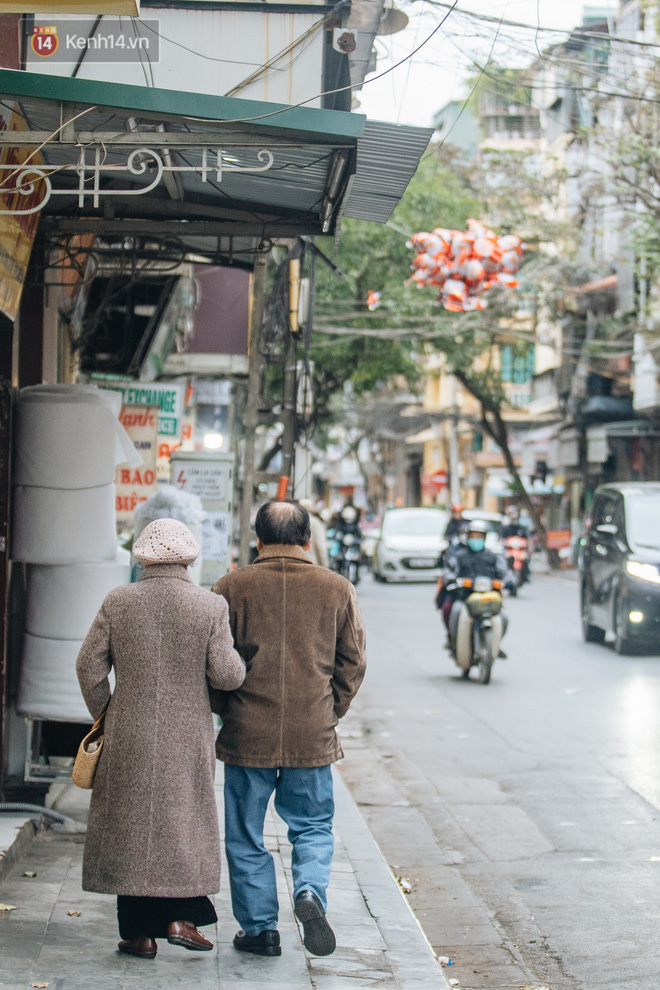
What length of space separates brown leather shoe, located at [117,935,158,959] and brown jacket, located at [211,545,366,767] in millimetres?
694

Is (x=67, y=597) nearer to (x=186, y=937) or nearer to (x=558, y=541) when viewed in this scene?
(x=186, y=937)

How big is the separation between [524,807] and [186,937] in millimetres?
3712

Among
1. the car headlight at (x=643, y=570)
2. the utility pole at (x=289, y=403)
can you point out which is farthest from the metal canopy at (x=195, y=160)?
the car headlight at (x=643, y=570)

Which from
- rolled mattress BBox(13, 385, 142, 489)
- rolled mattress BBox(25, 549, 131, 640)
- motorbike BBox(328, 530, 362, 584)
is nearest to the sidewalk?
rolled mattress BBox(25, 549, 131, 640)

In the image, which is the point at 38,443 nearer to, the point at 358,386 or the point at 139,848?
the point at 139,848

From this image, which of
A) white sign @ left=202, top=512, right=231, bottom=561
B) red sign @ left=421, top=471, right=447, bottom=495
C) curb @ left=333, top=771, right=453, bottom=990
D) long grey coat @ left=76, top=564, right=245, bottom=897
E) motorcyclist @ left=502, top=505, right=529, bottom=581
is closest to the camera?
long grey coat @ left=76, top=564, right=245, bottom=897

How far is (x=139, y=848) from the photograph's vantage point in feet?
13.9

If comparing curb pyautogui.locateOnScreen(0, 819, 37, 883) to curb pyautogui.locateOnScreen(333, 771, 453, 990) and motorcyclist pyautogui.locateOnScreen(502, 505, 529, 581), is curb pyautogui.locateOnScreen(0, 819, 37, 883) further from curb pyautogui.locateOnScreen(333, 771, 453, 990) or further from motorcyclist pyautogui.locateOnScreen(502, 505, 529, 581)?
motorcyclist pyautogui.locateOnScreen(502, 505, 529, 581)

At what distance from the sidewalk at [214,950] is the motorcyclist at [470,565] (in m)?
7.29

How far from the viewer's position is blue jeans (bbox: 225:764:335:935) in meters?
4.54

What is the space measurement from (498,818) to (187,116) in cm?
459

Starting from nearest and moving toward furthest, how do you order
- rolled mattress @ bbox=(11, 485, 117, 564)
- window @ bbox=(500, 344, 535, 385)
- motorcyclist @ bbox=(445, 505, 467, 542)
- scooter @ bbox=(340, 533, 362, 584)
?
rolled mattress @ bbox=(11, 485, 117, 564)
motorcyclist @ bbox=(445, 505, 467, 542)
scooter @ bbox=(340, 533, 362, 584)
window @ bbox=(500, 344, 535, 385)

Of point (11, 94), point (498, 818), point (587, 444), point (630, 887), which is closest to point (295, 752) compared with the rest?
point (630, 887)

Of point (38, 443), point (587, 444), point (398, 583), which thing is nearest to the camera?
point (38, 443)
